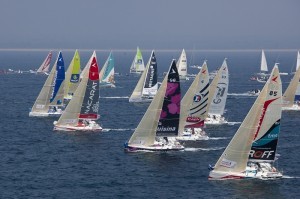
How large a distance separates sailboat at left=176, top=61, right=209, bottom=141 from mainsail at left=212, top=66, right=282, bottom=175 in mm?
19406

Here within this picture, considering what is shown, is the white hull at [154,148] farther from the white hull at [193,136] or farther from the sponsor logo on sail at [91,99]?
the sponsor logo on sail at [91,99]

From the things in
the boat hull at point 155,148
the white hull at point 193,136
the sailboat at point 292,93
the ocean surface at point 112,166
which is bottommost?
the ocean surface at point 112,166

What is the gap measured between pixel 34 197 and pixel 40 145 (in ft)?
89.1

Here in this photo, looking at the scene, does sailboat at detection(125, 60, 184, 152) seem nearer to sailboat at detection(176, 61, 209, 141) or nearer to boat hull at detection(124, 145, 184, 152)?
boat hull at detection(124, 145, 184, 152)

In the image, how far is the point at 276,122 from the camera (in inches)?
2918

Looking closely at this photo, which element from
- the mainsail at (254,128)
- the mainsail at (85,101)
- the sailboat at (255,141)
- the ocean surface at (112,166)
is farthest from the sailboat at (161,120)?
the mainsail at (85,101)

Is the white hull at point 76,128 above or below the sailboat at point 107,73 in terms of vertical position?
below

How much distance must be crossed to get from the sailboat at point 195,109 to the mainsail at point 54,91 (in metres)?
28.1

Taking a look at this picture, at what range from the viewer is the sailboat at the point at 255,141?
73.2 m

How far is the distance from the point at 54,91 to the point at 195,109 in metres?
29.4

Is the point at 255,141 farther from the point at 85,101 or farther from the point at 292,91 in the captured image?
the point at 292,91

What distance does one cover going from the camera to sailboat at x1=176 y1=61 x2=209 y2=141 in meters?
94.8

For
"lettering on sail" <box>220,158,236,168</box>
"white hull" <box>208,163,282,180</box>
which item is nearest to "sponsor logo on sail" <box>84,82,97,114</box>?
"white hull" <box>208,163,282,180</box>

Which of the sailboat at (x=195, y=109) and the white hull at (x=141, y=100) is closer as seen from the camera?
the sailboat at (x=195, y=109)
